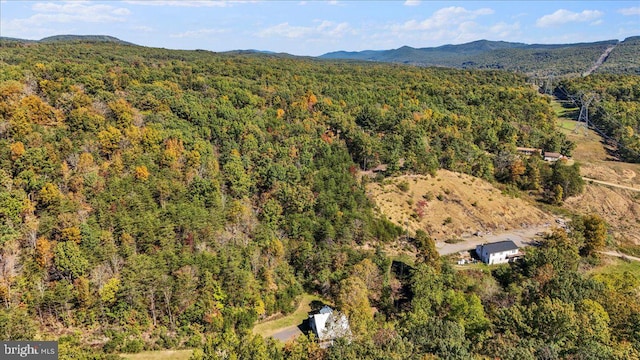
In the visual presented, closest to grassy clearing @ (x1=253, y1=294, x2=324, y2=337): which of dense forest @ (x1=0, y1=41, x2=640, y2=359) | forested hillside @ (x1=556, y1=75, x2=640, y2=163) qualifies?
dense forest @ (x1=0, y1=41, x2=640, y2=359)

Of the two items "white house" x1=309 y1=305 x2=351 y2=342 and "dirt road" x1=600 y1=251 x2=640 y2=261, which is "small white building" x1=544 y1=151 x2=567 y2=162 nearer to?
"dirt road" x1=600 y1=251 x2=640 y2=261

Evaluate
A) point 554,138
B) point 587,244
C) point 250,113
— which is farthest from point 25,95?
point 554,138

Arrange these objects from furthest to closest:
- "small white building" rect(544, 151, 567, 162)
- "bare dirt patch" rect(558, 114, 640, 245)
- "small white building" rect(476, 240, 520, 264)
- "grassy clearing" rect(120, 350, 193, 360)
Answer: "small white building" rect(544, 151, 567, 162) < "bare dirt patch" rect(558, 114, 640, 245) < "small white building" rect(476, 240, 520, 264) < "grassy clearing" rect(120, 350, 193, 360)

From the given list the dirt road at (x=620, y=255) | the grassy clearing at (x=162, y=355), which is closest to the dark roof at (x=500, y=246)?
the dirt road at (x=620, y=255)

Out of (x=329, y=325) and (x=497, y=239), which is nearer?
(x=329, y=325)

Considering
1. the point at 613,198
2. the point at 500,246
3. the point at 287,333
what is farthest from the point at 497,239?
the point at 287,333

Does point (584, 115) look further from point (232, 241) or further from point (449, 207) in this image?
point (232, 241)

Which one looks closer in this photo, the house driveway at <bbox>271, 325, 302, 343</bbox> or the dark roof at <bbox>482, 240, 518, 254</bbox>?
the house driveway at <bbox>271, 325, 302, 343</bbox>
